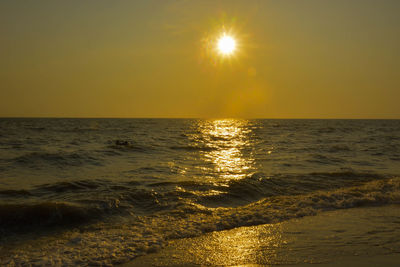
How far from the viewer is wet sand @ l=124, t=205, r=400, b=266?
453cm

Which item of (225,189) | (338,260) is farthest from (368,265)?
(225,189)

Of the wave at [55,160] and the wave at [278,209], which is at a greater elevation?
the wave at [55,160]

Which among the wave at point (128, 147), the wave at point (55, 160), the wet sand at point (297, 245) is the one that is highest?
the wave at point (128, 147)

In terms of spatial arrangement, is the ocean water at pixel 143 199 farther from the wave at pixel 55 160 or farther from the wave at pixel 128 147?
the wave at pixel 128 147

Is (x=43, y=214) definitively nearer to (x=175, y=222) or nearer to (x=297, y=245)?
(x=175, y=222)

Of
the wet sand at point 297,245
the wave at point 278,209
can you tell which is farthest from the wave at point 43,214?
the wet sand at point 297,245

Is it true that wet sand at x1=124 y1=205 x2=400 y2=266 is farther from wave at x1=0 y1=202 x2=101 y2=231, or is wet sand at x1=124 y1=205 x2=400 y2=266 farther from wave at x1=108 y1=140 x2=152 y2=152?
wave at x1=108 y1=140 x2=152 y2=152

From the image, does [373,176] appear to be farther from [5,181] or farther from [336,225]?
[5,181]

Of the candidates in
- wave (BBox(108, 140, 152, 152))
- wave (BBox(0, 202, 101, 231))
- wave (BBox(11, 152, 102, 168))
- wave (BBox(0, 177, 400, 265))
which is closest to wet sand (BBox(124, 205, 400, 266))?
wave (BBox(0, 177, 400, 265))

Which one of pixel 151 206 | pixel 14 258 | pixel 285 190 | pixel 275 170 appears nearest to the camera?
pixel 14 258

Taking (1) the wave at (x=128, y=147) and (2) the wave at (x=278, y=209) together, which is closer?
(2) the wave at (x=278, y=209)

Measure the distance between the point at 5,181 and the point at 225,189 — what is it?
680 centimetres

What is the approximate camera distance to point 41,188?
9289 mm

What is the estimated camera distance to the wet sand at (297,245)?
14.9 feet
